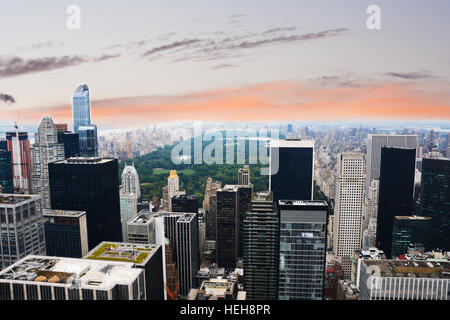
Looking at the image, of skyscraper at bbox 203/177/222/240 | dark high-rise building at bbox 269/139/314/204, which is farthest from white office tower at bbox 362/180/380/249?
skyscraper at bbox 203/177/222/240

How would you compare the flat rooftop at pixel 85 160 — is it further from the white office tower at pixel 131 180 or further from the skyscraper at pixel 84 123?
the white office tower at pixel 131 180

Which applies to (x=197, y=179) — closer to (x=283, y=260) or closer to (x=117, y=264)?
(x=283, y=260)

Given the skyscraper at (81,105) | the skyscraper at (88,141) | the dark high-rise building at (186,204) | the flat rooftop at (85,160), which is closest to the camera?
the skyscraper at (81,105)

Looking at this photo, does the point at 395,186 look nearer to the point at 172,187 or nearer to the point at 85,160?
the point at 172,187

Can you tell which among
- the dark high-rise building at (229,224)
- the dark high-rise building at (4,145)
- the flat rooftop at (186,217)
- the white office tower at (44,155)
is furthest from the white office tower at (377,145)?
the dark high-rise building at (4,145)

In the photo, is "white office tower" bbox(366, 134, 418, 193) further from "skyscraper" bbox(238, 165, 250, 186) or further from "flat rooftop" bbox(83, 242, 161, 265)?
"flat rooftop" bbox(83, 242, 161, 265)

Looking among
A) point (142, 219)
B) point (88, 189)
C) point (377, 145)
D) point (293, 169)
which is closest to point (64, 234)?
point (88, 189)
